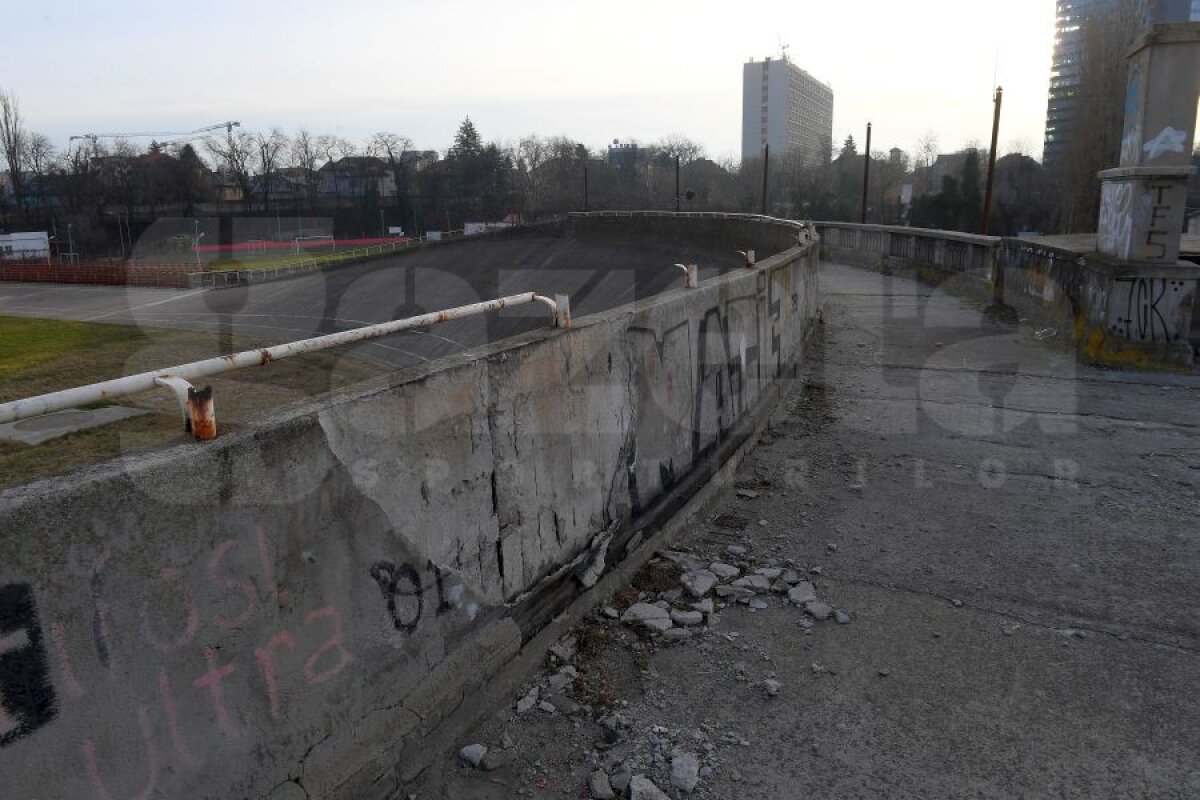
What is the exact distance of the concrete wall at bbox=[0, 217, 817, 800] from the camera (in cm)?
206

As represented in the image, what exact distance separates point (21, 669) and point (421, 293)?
135 feet

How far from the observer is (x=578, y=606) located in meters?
4.23

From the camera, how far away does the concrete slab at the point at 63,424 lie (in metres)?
20.8

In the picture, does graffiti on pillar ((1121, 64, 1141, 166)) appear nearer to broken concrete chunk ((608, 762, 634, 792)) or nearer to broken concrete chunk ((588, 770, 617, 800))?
broken concrete chunk ((608, 762, 634, 792))

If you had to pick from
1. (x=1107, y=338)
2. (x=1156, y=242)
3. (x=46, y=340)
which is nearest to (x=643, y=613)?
(x=1107, y=338)

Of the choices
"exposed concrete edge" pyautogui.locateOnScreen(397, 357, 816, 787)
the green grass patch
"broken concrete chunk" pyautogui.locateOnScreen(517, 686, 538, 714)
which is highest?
"exposed concrete edge" pyautogui.locateOnScreen(397, 357, 816, 787)

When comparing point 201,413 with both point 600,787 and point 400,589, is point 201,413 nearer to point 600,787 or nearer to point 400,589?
point 400,589

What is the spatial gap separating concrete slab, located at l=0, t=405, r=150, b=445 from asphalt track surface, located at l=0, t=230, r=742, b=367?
10230 mm

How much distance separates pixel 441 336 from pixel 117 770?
29.9 meters

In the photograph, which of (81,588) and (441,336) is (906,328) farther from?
(441,336)

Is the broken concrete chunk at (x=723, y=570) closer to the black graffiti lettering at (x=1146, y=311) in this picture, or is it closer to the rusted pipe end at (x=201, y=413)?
the rusted pipe end at (x=201, y=413)

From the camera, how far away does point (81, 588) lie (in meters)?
2.09

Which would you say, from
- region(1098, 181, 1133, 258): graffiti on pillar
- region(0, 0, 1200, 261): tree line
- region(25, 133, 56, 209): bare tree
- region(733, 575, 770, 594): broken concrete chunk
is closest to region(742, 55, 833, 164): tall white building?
region(0, 0, 1200, 261): tree line

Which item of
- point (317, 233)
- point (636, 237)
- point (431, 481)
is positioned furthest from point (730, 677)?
point (317, 233)
